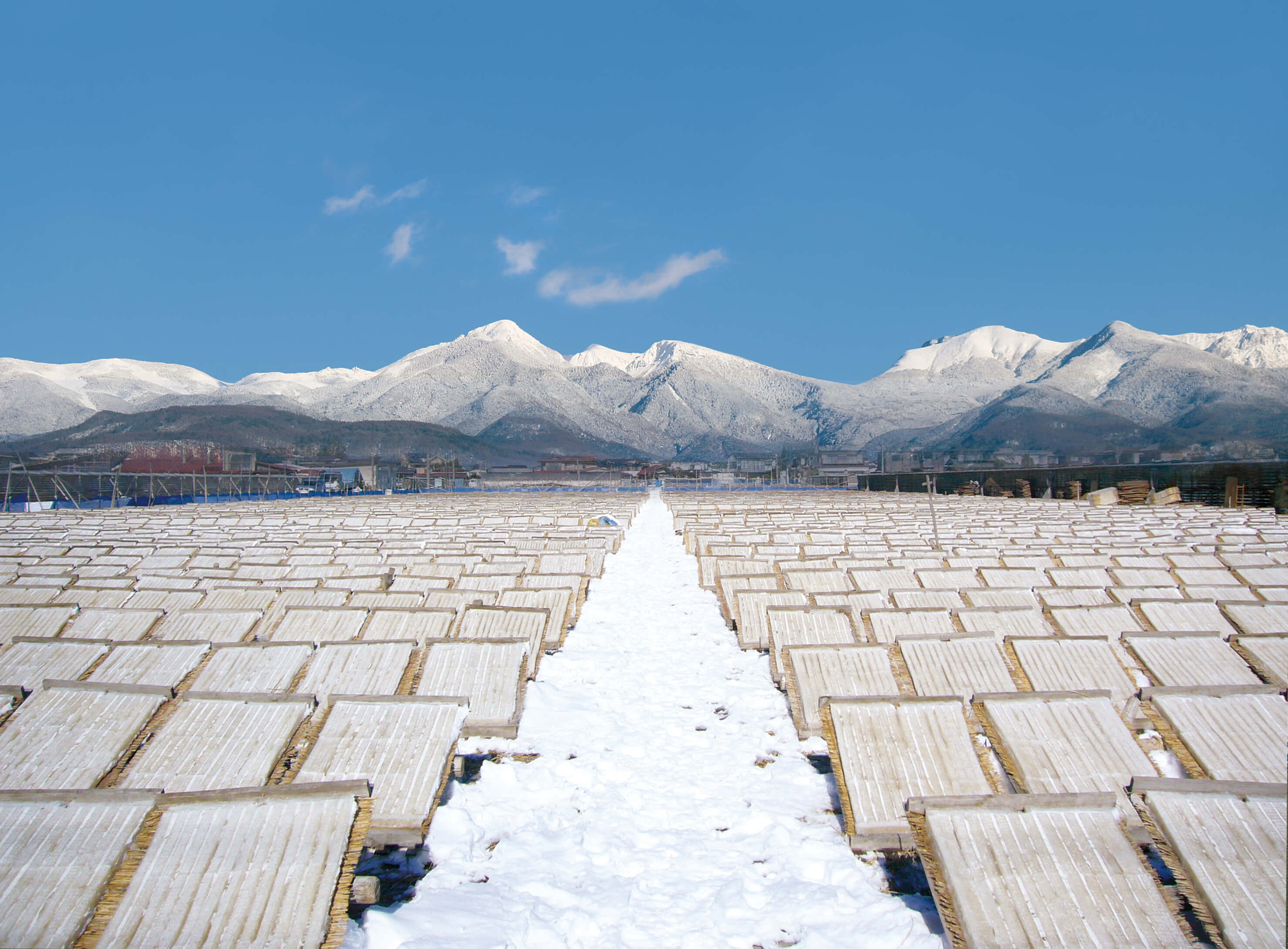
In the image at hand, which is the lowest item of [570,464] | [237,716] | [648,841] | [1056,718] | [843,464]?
[570,464]

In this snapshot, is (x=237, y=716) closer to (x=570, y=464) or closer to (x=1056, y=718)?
(x=1056, y=718)

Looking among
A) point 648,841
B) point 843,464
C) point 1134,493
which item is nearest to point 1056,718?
point 648,841

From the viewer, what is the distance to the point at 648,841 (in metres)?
4.20

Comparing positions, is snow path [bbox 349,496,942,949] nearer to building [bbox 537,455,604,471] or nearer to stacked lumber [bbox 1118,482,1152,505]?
stacked lumber [bbox 1118,482,1152,505]

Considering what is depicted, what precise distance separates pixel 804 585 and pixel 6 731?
861 cm

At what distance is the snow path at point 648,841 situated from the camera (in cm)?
338

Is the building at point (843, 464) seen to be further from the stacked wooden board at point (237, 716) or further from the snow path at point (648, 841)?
the snow path at point (648, 841)

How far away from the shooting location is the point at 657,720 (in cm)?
618

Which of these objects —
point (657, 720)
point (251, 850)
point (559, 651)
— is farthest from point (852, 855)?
point (559, 651)

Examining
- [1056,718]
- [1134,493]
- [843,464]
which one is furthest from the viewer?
[843,464]

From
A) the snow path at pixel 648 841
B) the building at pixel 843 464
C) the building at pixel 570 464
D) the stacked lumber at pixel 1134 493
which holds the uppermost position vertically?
the snow path at pixel 648 841

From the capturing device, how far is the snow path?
3.38 metres

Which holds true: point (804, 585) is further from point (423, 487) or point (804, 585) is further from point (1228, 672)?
point (423, 487)

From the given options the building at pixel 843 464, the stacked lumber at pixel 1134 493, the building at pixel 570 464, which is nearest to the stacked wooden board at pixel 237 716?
the stacked lumber at pixel 1134 493
